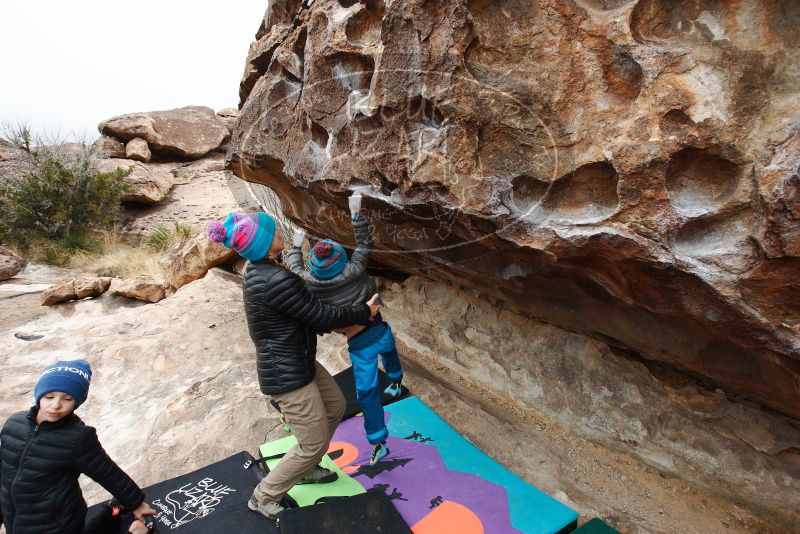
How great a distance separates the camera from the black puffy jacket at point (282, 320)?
2205mm

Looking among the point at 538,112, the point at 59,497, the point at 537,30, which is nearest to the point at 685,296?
the point at 538,112

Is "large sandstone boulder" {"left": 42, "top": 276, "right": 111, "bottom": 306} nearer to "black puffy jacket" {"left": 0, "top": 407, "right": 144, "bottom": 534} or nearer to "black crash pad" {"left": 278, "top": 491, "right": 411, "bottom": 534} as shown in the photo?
"black puffy jacket" {"left": 0, "top": 407, "right": 144, "bottom": 534}

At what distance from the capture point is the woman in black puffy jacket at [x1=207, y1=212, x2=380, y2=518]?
220 cm

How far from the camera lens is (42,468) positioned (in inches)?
78.6

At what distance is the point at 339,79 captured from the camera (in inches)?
111

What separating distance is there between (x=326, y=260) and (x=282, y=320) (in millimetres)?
491

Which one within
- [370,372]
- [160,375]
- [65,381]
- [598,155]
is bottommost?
[160,375]

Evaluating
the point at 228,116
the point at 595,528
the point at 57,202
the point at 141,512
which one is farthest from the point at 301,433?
the point at 228,116

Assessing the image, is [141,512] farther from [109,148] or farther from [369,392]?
[109,148]

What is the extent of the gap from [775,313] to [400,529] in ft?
5.78

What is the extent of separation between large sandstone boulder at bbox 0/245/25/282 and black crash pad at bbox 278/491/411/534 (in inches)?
273

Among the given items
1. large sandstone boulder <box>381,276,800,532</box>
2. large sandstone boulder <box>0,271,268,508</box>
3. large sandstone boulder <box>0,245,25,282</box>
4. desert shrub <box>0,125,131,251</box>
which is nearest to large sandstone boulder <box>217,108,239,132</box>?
desert shrub <box>0,125,131,251</box>

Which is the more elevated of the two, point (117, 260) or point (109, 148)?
point (109, 148)

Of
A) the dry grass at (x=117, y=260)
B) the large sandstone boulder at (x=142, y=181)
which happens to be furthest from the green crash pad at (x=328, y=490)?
the large sandstone boulder at (x=142, y=181)
